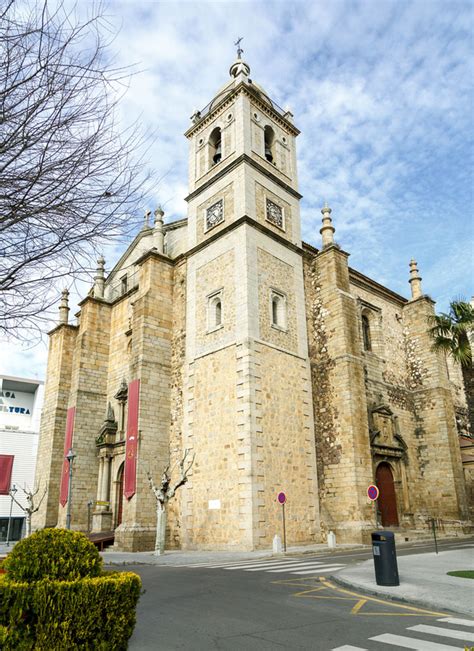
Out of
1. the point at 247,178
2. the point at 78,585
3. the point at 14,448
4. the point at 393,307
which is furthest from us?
the point at 14,448

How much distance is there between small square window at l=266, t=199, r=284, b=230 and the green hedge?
1899 centimetres

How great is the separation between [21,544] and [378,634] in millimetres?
3822

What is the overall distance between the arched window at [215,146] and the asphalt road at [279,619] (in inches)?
764

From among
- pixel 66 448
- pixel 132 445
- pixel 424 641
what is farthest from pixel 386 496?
pixel 424 641

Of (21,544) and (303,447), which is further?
(303,447)

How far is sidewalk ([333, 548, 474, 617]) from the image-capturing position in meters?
6.77

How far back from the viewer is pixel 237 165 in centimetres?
2131

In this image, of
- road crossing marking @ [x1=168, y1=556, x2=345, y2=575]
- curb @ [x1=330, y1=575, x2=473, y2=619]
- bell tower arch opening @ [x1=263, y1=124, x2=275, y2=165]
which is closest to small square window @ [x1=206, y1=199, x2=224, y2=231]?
bell tower arch opening @ [x1=263, y1=124, x2=275, y2=165]

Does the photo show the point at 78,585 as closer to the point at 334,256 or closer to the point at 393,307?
the point at 334,256

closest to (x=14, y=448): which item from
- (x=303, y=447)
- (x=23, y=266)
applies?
(x=303, y=447)

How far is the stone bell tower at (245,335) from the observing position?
17.1 meters

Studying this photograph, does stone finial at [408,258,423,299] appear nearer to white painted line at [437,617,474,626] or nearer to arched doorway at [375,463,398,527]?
arched doorway at [375,463,398,527]

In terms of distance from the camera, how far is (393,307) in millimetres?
27250

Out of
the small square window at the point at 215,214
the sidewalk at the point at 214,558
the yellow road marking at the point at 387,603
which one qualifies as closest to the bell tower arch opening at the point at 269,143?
the small square window at the point at 215,214
